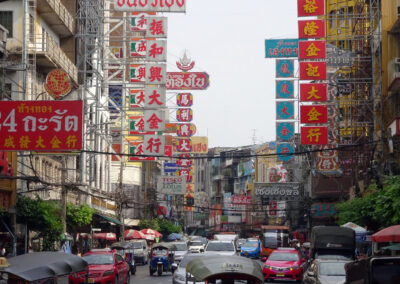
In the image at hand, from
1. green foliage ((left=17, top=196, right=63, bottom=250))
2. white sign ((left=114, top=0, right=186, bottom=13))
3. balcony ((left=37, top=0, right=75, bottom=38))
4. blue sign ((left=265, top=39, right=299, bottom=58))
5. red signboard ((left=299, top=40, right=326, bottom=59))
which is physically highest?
white sign ((left=114, top=0, right=186, bottom=13))

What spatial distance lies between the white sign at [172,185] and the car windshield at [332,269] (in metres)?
46.7

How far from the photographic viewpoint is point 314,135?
4703 centimetres

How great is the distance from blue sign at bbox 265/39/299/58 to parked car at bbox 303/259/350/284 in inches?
1175

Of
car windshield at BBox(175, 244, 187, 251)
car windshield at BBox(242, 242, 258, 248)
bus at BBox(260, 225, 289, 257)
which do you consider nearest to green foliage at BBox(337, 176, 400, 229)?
car windshield at BBox(175, 244, 187, 251)

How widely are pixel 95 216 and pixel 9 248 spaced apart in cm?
2474

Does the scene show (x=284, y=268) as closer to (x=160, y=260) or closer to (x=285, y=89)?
(x=160, y=260)

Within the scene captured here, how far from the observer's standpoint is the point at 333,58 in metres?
50.1

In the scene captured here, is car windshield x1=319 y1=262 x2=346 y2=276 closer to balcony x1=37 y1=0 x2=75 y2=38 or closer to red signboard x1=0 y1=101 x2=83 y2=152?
red signboard x1=0 y1=101 x2=83 y2=152

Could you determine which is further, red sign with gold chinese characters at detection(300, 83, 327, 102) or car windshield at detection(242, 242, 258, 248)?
car windshield at detection(242, 242, 258, 248)

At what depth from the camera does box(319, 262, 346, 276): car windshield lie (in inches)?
900

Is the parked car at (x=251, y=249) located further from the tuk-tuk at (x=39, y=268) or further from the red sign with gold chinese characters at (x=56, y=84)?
the tuk-tuk at (x=39, y=268)

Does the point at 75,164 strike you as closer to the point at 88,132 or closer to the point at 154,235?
→ the point at 88,132

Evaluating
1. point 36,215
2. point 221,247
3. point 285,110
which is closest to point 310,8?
point 285,110

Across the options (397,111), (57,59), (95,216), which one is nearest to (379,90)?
(397,111)
